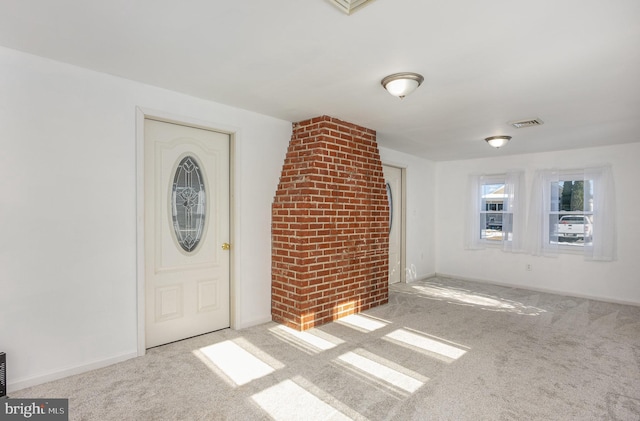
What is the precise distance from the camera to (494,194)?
6.05 metres

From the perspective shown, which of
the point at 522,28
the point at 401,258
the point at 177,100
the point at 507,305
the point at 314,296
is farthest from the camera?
the point at 401,258

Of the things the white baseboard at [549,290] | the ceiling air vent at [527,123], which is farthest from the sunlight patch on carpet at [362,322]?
the white baseboard at [549,290]

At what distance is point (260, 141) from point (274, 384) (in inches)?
94.2

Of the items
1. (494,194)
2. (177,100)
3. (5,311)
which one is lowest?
(5,311)

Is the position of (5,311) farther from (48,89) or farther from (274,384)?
(274,384)

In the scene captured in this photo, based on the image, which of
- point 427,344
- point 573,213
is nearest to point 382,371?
point 427,344

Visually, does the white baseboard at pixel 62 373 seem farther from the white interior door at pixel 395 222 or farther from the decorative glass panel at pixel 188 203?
the white interior door at pixel 395 222

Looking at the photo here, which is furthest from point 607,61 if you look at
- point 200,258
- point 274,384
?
point 200,258

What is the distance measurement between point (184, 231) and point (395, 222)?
3706 mm

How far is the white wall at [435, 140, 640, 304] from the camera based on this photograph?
188 inches

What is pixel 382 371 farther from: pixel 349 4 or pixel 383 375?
pixel 349 4

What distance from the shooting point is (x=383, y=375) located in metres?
2.57

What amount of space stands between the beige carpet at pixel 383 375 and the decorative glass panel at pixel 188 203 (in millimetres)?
998

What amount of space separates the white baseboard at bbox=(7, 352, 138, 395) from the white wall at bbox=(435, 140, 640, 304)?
560cm
